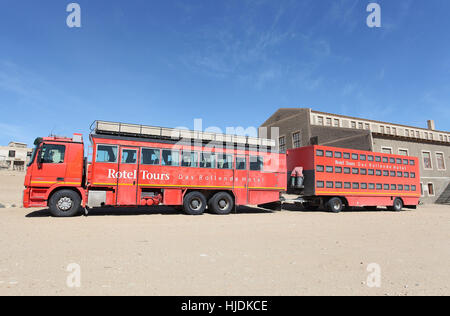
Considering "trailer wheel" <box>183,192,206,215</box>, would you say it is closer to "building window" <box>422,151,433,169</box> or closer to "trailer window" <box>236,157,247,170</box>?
"trailer window" <box>236,157,247,170</box>

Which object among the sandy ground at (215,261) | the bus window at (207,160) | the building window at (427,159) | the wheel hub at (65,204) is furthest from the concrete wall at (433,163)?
the wheel hub at (65,204)

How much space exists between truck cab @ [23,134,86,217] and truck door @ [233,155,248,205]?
6.88 meters

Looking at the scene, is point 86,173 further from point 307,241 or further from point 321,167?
point 321,167

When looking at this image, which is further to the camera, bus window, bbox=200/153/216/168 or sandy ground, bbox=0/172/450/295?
bus window, bbox=200/153/216/168

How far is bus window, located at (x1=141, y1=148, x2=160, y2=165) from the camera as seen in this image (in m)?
11.8

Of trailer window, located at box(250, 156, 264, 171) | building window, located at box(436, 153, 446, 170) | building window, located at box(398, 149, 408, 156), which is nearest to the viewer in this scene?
trailer window, located at box(250, 156, 264, 171)

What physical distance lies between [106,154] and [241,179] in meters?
6.45

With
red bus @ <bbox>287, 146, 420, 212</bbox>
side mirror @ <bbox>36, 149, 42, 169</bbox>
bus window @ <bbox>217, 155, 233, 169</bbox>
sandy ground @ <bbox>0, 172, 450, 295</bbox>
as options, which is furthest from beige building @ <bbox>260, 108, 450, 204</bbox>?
side mirror @ <bbox>36, 149, 42, 169</bbox>

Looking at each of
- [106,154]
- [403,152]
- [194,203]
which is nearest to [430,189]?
[403,152]

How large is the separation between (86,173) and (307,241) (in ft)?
30.0

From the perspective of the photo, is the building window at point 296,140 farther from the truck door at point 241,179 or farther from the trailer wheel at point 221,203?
the trailer wheel at point 221,203

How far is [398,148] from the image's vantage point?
28359 mm

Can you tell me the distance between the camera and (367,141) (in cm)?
2652
